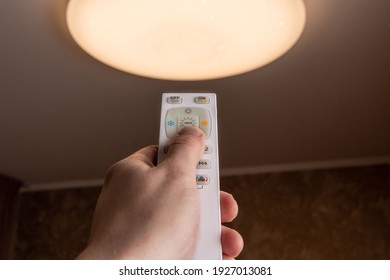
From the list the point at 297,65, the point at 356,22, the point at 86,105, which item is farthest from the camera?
the point at 86,105

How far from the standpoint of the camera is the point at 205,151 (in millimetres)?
605

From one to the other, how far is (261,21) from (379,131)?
1131mm

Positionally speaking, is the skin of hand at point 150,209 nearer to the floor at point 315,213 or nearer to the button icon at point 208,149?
the button icon at point 208,149

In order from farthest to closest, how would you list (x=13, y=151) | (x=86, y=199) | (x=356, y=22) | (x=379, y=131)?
(x=86, y=199) → (x=13, y=151) → (x=379, y=131) → (x=356, y=22)

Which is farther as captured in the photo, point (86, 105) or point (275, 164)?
point (275, 164)

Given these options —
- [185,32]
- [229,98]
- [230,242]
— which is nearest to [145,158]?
[230,242]

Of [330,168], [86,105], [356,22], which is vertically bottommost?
[356,22]

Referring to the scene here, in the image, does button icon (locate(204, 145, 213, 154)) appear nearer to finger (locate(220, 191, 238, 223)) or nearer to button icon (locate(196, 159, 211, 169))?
button icon (locate(196, 159, 211, 169))

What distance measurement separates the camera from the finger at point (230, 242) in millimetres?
621

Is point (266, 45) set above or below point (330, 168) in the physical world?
below

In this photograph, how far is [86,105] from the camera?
1.55m

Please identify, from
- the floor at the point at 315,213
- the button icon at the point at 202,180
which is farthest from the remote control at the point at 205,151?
the floor at the point at 315,213

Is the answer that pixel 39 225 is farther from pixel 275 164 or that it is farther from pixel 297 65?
pixel 297 65

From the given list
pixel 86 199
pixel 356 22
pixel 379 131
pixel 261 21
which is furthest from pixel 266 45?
pixel 86 199
